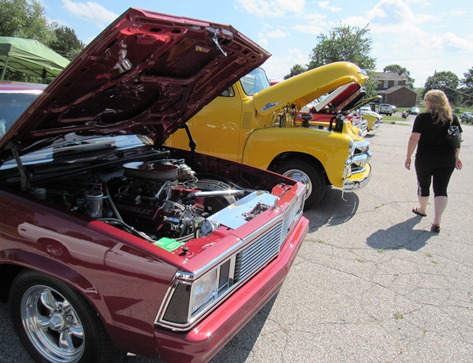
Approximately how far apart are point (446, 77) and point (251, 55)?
346ft

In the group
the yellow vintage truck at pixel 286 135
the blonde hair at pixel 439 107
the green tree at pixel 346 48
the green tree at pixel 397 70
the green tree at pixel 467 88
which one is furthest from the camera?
the green tree at pixel 397 70

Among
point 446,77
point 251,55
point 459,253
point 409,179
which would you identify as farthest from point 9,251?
point 446,77

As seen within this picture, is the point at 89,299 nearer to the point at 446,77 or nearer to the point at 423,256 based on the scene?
the point at 423,256

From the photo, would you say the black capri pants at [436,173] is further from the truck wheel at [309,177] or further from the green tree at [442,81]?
the green tree at [442,81]

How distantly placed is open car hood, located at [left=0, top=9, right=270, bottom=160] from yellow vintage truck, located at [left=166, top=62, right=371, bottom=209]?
1684mm

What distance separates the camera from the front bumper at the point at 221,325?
1.61m

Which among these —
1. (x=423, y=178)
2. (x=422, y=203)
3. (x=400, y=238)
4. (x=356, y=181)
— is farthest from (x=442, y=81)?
(x=400, y=238)

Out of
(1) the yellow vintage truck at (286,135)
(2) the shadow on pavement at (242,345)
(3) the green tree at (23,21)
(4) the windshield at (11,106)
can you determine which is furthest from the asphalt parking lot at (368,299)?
(3) the green tree at (23,21)

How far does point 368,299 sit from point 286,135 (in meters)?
2.64

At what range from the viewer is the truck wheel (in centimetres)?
500

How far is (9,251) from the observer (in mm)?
1965

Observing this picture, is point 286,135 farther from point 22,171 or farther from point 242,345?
point 22,171

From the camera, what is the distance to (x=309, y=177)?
5023 mm

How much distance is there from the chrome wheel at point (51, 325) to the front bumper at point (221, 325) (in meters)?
0.64
